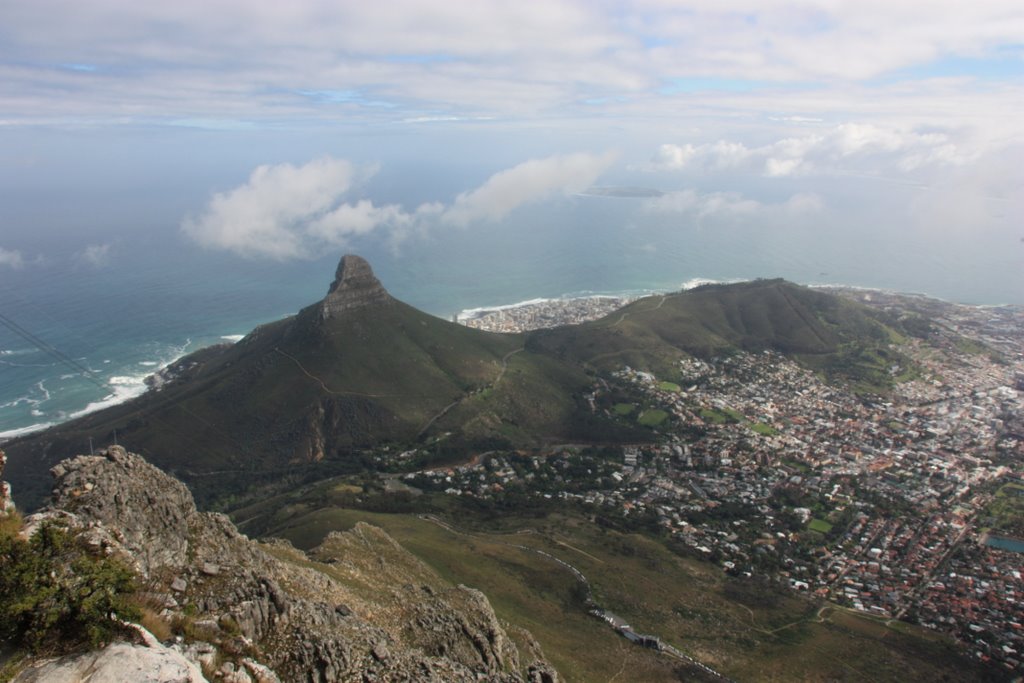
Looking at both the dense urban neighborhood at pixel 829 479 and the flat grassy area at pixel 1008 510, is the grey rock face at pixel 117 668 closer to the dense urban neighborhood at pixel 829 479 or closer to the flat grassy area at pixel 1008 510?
the dense urban neighborhood at pixel 829 479

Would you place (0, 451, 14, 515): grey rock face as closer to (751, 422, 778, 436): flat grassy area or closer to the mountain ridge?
the mountain ridge

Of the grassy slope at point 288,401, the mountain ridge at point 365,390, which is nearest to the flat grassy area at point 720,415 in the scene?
the mountain ridge at point 365,390

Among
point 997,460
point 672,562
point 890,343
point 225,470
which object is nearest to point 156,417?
point 225,470

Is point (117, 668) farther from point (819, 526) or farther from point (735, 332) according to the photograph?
point (735, 332)

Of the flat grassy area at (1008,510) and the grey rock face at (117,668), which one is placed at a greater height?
the grey rock face at (117,668)

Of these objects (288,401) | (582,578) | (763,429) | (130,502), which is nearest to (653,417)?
(763,429)

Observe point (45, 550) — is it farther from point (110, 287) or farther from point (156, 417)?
point (110, 287)
